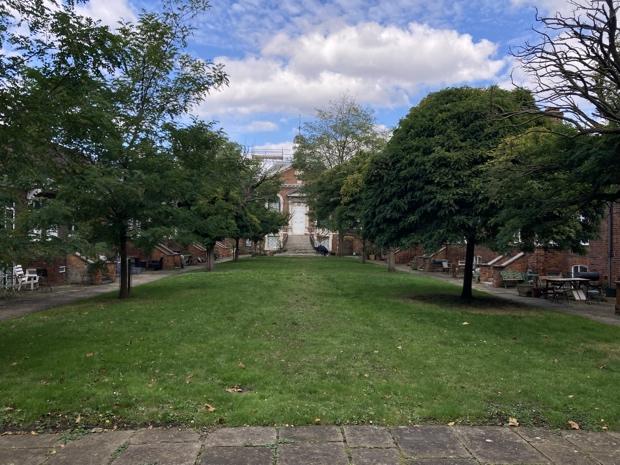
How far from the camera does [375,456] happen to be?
4.31 m

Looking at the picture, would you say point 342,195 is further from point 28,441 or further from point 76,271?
point 28,441

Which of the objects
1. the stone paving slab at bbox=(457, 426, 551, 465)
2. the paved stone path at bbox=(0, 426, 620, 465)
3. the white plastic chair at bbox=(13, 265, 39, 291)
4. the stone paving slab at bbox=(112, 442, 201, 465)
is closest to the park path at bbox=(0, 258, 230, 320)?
the white plastic chair at bbox=(13, 265, 39, 291)

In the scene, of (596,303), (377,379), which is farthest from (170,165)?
(596,303)

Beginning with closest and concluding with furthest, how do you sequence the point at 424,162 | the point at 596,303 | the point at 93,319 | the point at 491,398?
the point at 491,398
the point at 93,319
the point at 424,162
the point at 596,303

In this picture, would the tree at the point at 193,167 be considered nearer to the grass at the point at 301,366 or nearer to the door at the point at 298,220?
the grass at the point at 301,366

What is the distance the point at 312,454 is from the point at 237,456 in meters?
0.62

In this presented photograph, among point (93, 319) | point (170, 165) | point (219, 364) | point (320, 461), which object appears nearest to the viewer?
point (320, 461)

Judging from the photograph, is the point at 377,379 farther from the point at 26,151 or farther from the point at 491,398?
the point at 26,151

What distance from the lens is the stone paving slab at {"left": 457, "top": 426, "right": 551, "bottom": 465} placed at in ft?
14.0

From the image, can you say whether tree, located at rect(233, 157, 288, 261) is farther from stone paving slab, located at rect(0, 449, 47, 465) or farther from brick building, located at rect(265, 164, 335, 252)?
stone paving slab, located at rect(0, 449, 47, 465)

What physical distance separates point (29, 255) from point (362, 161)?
25552mm

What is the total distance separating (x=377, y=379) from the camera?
21.6ft

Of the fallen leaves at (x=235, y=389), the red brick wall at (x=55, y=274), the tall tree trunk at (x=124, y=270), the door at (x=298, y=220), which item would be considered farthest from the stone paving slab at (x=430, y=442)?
the door at (x=298, y=220)

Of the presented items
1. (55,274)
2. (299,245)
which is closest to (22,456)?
(55,274)
